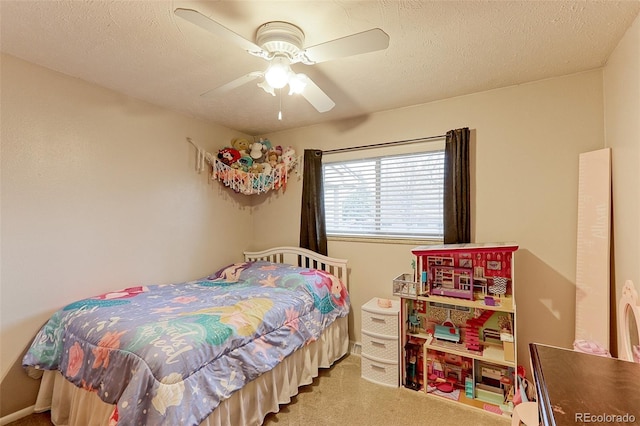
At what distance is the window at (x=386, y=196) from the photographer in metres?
2.79

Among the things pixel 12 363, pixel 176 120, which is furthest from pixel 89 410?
pixel 176 120

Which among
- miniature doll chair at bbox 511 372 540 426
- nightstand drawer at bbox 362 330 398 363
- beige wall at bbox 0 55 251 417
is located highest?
beige wall at bbox 0 55 251 417

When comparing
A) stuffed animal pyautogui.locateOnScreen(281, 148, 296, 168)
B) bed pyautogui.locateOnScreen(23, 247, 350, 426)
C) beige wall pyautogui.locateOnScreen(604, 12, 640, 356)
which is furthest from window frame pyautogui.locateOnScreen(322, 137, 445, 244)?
beige wall pyautogui.locateOnScreen(604, 12, 640, 356)

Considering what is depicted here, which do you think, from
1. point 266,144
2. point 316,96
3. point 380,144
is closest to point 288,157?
point 266,144

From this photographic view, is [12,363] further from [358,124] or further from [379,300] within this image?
[358,124]

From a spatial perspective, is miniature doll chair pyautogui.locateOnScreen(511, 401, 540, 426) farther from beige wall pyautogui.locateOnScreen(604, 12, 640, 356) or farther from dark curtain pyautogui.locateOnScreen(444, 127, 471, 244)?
dark curtain pyautogui.locateOnScreen(444, 127, 471, 244)

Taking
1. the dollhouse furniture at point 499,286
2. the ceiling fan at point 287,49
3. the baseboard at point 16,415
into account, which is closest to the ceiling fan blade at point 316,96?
the ceiling fan at point 287,49

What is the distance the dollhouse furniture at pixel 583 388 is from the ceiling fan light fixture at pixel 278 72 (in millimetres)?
1681

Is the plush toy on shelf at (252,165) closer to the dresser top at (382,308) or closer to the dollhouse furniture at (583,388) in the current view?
the dresser top at (382,308)

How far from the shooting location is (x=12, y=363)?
2.01 metres

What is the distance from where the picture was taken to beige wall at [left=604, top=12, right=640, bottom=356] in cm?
161

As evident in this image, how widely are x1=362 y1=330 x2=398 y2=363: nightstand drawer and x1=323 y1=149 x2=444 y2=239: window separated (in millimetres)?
959

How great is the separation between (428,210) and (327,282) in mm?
1184

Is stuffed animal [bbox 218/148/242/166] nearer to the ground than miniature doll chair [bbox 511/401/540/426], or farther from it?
farther from it
